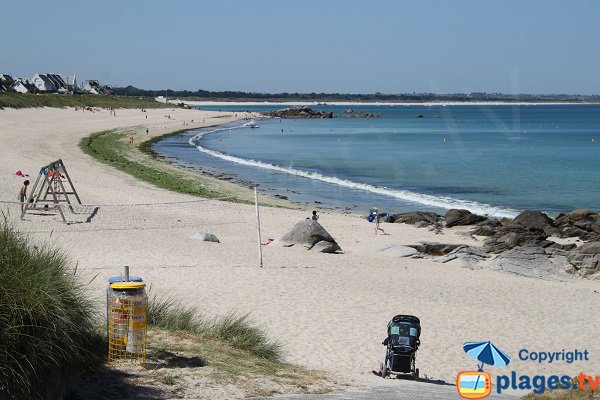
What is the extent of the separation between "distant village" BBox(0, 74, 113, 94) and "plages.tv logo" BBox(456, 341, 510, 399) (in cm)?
10535

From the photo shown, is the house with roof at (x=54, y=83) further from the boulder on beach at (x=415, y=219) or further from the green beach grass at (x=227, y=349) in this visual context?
the green beach grass at (x=227, y=349)

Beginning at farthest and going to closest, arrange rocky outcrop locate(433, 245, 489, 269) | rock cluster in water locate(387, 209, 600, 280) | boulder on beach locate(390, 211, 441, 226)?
boulder on beach locate(390, 211, 441, 226) → rocky outcrop locate(433, 245, 489, 269) → rock cluster in water locate(387, 209, 600, 280)

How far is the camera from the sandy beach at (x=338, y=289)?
11117 millimetres

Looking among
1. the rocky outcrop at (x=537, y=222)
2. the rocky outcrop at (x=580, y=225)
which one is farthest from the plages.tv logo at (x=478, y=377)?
the rocky outcrop at (x=537, y=222)

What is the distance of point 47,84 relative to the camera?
134875mm

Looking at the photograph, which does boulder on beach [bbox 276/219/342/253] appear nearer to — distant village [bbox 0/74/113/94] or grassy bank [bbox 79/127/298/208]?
grassy bank [bbox 79/127/298/208]

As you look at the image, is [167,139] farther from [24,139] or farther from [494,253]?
[494,253]

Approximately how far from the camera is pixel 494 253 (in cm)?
2016

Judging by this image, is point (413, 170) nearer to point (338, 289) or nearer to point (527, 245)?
point (527, 245)

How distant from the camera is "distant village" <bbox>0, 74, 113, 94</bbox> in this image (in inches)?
4790

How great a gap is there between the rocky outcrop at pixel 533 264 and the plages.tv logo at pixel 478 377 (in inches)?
372

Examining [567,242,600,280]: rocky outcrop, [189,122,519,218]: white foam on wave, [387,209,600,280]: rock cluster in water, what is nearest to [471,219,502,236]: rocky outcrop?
[387,209,600,280]: rock cluster in water

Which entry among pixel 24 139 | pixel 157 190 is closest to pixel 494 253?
pixel 157 190

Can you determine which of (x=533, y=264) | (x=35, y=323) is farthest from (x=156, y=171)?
(x=35, y=323)
